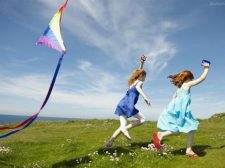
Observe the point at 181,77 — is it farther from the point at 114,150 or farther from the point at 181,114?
the point at 114,150

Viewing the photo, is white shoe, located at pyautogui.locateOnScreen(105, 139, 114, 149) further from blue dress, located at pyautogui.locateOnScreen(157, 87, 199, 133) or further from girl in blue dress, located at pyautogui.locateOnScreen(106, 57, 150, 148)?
blue dress, located at pyautogui.locateOnScreen(157, 87, 199, 133)

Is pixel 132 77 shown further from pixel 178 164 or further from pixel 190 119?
pixel 178 164

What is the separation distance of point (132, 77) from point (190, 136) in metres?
4.54

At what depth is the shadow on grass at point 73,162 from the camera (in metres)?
16.8

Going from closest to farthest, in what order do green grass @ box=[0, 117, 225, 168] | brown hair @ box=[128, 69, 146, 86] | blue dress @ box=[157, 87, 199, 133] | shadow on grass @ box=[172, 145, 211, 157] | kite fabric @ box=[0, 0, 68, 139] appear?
kite fabric @ box=[0, 0, 68, 139] < green grass @ box=[0, 117, 225, 168] < blue dress @ box=[157, 87, 199, 133] < shadow on grass @ box=[172, 145, 211, 157] < brown hair @ box=[128, 69, 146, 86]

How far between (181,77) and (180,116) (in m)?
1.79

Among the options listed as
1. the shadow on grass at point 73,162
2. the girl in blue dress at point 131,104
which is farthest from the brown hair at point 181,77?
the shadow on grass at point 73,162

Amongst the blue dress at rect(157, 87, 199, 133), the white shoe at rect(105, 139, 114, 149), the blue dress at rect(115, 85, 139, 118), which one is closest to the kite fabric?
the white shoe at rect(105, 139, 114, 149)

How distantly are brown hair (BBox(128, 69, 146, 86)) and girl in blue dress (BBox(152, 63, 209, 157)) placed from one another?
222 cm

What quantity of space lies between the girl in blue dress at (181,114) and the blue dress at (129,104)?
1896 mm

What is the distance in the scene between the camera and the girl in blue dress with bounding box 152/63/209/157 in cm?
1653

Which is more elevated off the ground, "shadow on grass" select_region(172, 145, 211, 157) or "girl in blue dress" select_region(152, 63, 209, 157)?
"girl in blue dress" select_region(152, 63, 209, 157)

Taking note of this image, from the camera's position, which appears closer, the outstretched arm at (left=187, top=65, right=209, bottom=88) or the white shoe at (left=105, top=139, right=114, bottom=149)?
the outstretched arm at (left=187, top=65, right=209, bottom=88)

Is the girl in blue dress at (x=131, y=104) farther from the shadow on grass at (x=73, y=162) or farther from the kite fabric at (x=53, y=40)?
the kite fabric at (x=53, y=40)
